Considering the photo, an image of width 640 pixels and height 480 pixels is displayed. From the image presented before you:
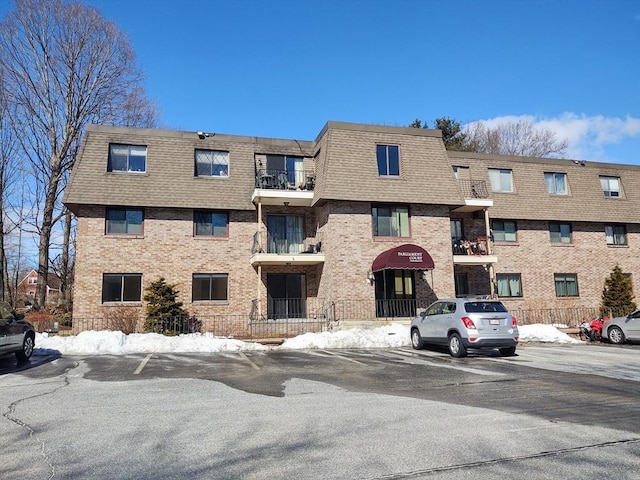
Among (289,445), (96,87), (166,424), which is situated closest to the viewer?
(289,445)

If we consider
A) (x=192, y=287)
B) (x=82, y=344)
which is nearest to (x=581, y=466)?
(x=82, y=344)

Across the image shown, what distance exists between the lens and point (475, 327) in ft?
42.9

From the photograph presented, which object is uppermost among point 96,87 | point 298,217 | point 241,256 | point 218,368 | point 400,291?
point 96,87

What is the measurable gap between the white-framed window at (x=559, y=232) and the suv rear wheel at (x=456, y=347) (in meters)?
15.0

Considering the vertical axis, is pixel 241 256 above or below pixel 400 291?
above

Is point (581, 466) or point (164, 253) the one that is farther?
point (164, 253)

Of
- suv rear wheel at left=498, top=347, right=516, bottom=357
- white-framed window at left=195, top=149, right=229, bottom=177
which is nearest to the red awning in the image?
suv rear wheel at left=498, top=347, right=516, bottom=357

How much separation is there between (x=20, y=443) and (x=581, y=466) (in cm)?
587

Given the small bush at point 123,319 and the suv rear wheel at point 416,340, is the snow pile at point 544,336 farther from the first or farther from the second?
the small bush at point 123,319

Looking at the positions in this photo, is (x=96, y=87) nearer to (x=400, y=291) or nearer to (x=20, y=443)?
(x=400, y=291)

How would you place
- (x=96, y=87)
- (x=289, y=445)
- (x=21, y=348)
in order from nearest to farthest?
(x=289, y=445)
(x=21, y=348)
(x=96, y=87)

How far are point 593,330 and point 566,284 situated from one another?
7.19m

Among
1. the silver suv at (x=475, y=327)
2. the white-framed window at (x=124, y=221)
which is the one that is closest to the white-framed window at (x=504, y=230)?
the silver suv at (x=475, y=327)

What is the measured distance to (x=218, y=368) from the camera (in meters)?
11.4
